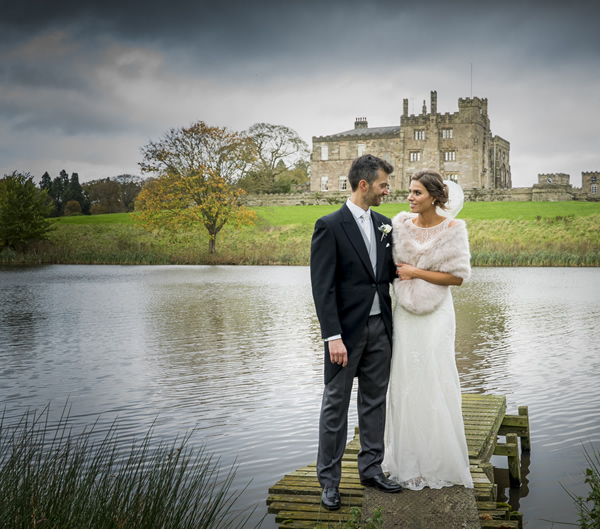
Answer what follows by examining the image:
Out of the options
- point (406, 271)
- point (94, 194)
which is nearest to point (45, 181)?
point (94, 194)

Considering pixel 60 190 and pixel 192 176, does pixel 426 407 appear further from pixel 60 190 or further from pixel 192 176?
pixel 60 190

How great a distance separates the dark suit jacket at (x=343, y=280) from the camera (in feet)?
13.8

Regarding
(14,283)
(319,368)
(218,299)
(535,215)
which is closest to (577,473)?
(319,368)

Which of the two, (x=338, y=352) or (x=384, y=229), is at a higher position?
(x=384, y=229)

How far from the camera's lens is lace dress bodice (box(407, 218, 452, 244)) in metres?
4.47

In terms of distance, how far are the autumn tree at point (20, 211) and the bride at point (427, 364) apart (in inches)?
1605

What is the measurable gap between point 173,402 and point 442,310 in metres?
4.43

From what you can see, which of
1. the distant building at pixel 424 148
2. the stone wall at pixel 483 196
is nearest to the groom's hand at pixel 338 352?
the stone wall at pixel 483 196

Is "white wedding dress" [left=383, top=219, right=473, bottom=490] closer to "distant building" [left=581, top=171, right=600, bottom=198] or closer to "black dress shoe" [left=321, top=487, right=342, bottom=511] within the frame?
"black dress shoe" [left=321, top=487, right=342, bottom=511]

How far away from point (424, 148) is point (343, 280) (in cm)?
6369

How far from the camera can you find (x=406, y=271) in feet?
14.4

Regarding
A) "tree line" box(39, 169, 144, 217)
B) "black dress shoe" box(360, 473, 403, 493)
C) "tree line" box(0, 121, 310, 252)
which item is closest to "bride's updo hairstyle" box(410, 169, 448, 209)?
"black dress shoe" box(360, 473, 403, 493)

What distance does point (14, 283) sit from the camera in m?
25.2

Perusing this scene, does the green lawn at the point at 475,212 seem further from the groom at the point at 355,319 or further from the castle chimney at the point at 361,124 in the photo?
the groom at the point at 355,319
